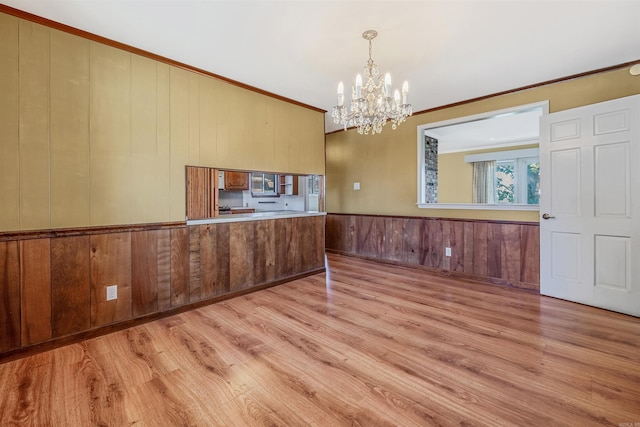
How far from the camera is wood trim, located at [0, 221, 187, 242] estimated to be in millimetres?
2047

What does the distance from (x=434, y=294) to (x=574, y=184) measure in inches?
Result: 74.4

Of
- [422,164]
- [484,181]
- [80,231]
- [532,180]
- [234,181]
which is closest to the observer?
[80,231]

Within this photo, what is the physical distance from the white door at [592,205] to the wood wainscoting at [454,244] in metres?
0.25

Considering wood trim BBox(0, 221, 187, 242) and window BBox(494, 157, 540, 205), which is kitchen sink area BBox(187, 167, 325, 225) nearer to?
wood trim BBox(0, 221, 187, 242)

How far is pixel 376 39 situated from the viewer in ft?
7.95

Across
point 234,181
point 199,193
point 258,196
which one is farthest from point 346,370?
point 258,196

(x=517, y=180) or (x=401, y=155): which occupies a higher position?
(x=401, y=155)

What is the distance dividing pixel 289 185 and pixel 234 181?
1.18 m

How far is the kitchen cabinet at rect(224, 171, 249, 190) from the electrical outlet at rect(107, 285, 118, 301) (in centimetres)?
355

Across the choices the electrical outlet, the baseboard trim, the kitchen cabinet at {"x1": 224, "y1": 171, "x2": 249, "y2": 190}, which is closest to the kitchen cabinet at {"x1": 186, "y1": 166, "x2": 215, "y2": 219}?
the electrical outlet

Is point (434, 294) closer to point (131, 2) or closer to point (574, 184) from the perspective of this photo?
point (574, 184)

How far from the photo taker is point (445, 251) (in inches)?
167

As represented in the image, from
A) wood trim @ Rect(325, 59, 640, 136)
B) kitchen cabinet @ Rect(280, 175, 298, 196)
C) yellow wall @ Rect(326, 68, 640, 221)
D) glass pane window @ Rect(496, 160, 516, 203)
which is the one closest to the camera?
wood trim @ Rect(325, 59, 640, 136)

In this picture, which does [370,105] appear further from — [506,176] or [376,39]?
[506,176]
